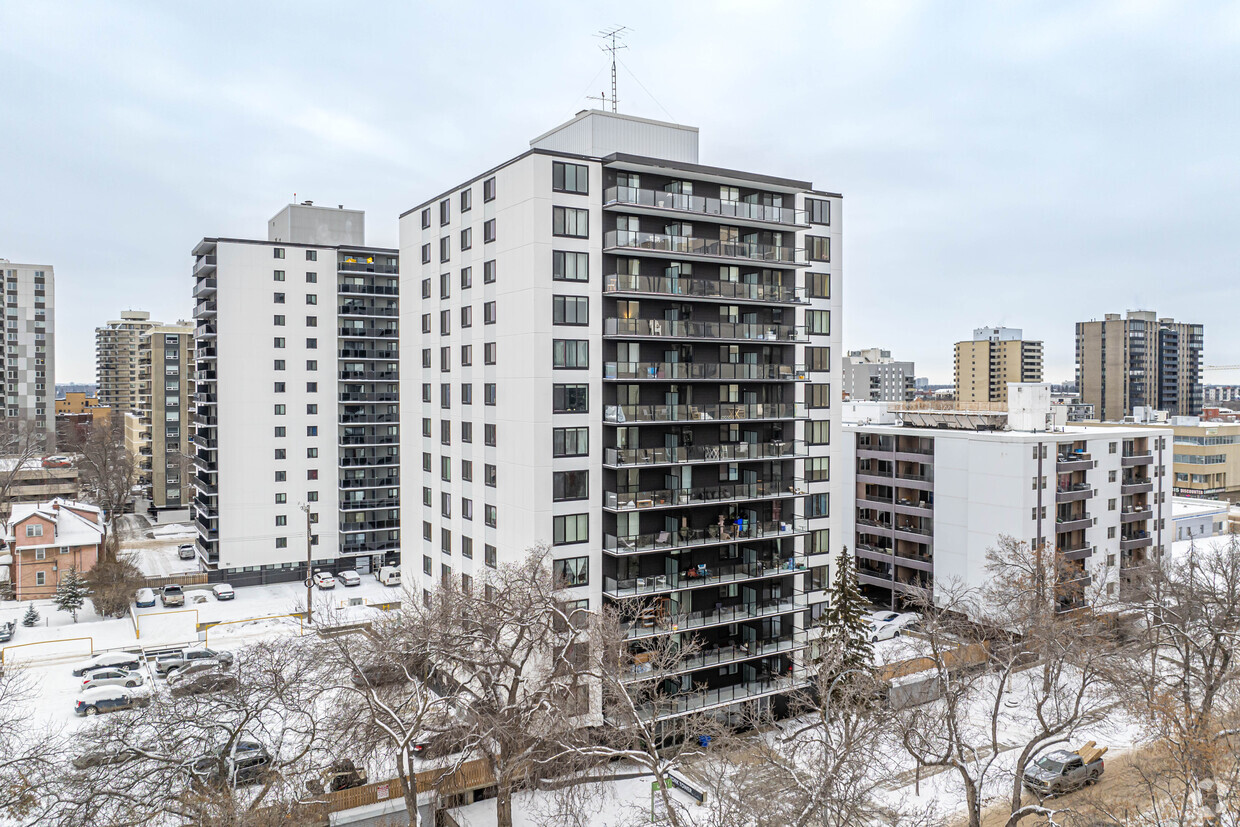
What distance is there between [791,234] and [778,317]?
4.55 m

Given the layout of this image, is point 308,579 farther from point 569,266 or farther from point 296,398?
point 569,266

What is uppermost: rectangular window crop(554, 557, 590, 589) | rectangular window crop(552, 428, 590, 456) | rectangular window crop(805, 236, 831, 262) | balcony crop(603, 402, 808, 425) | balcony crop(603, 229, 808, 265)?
rectangular window crop(805, 236, 831, 262)

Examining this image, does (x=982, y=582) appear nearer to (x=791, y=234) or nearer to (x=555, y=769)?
(x=791, y=234)

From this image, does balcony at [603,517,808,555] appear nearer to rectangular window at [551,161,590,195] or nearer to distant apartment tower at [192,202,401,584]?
rectangular window at [551,161,590,195]

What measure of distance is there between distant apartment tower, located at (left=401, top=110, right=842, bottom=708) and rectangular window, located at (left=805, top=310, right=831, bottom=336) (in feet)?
0.36

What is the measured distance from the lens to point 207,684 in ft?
100

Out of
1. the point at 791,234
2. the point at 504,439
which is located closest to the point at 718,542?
the point at 504,439

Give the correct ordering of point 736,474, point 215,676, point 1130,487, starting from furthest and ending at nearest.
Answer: point 1130,487 < point 736,474 < point 215,676

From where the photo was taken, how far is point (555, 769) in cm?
3228

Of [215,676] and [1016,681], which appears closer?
[215,676]

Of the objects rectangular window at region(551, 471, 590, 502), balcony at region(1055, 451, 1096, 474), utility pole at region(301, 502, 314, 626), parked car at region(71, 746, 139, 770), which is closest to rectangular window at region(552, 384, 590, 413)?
rectangular window at region(551, 471, 590, 502)

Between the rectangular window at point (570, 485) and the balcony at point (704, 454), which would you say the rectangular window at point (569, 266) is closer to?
the balcony at point (704, 454)

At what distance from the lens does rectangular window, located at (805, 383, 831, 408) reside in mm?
43406

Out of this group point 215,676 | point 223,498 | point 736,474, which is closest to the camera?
point 215,676
